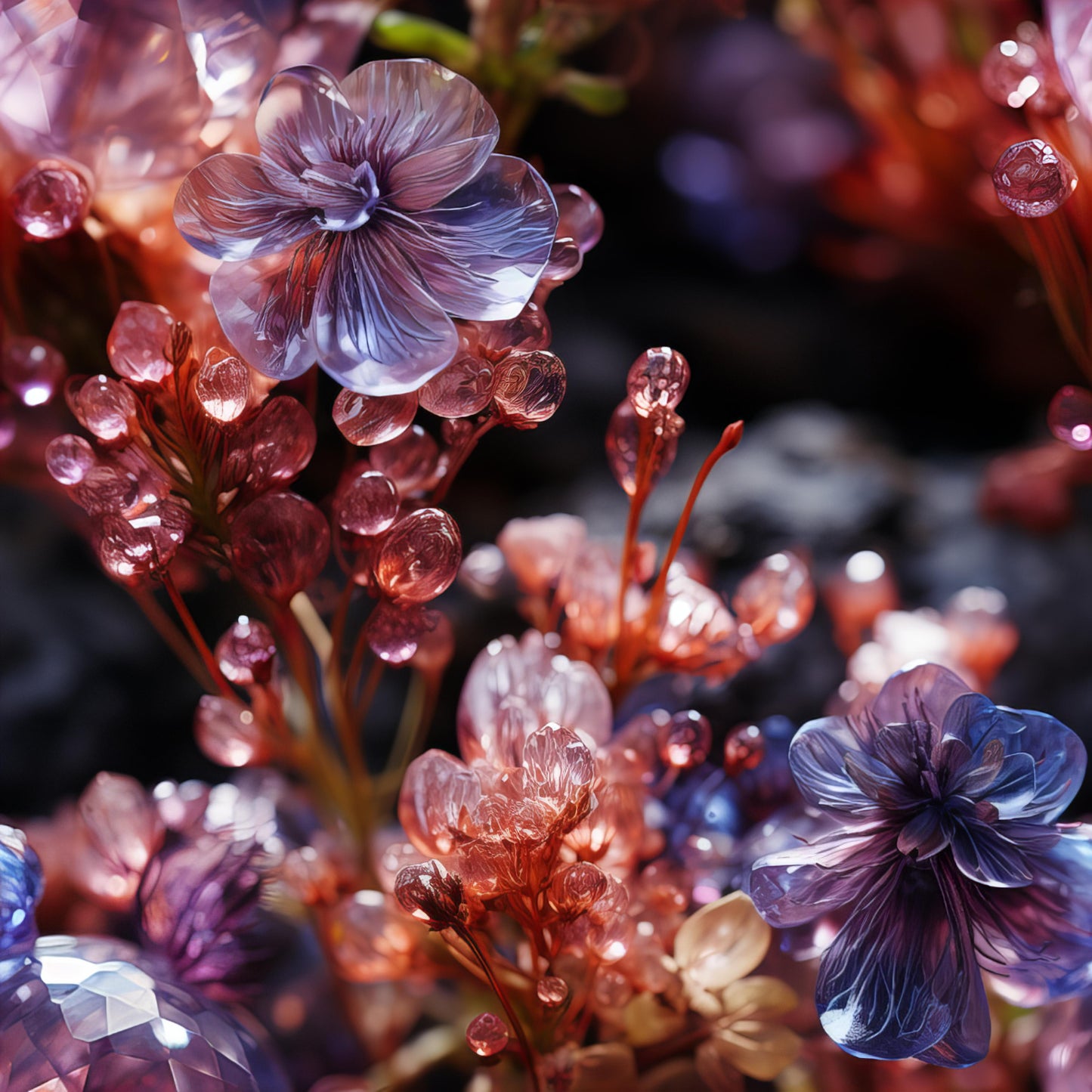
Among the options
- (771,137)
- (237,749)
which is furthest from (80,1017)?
(771,137)

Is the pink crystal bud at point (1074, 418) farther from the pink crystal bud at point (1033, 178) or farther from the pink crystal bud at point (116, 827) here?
the pink crystal bud at point (116, 827)

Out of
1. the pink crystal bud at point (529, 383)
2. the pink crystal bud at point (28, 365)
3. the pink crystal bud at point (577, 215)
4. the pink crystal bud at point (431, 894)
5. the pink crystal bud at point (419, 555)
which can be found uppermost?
the pink crystal bud at point (577, 215)

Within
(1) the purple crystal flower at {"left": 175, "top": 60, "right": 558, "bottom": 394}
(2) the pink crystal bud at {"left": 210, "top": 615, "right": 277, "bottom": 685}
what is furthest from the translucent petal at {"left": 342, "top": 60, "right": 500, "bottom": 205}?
(2) the pink crystal bud at {"left": 210, "top": 615, "right": 277, "bottom": 685}

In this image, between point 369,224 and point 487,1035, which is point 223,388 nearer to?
point 369,224

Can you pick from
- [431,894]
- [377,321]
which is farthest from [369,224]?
[431,894]

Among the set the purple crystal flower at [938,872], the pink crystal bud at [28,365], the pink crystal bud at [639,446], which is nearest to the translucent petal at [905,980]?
the purple crystal flower at [938,872]
